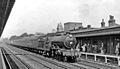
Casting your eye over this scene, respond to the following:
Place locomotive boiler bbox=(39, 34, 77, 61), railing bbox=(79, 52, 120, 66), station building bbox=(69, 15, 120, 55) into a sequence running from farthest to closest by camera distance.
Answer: locomotive boiler bbox=(39, 34, 77, 61), station building bbox=(69, 15, 120, 55), railing bbox=(79, 52, 120, 66)

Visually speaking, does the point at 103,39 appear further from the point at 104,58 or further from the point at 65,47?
the point at 65,47

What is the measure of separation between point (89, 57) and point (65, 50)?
456 centimetres

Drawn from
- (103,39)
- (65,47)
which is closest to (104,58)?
(103,39)

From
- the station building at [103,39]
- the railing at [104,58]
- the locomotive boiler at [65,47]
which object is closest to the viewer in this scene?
Answer: the railing at [104,58]

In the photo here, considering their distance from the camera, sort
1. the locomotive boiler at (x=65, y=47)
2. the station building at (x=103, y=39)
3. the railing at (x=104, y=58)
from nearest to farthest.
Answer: the railing at (x=104, y=58) → the station building at (x=103, y=39) → the locomotive boiler at (x=65, y=47)

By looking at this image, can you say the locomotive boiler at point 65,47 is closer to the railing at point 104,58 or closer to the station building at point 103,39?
the railing at point 104,58

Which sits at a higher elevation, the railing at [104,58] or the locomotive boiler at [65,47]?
the locomotive boiler at [65,47]

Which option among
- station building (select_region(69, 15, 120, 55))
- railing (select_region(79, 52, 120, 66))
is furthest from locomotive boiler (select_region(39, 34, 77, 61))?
station building (select_region(69, 15, 120, 55))

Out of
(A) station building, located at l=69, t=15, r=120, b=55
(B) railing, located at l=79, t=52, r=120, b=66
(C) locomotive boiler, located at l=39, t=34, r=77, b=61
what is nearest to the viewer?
(B) railing, located at l=79, t=52, r=120, b=66

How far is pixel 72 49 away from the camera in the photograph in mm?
19406

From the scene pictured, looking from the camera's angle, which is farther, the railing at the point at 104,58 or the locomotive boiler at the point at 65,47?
the locomotive boiler at the point at 65,47

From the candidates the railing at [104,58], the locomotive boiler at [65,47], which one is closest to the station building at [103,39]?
the railing at [104,58]

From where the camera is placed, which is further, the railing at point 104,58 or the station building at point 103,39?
the station building at point 103,39

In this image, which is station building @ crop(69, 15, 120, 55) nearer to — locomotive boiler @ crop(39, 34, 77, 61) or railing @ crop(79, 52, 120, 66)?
railing @ crop(79, 52, 120, 66)
